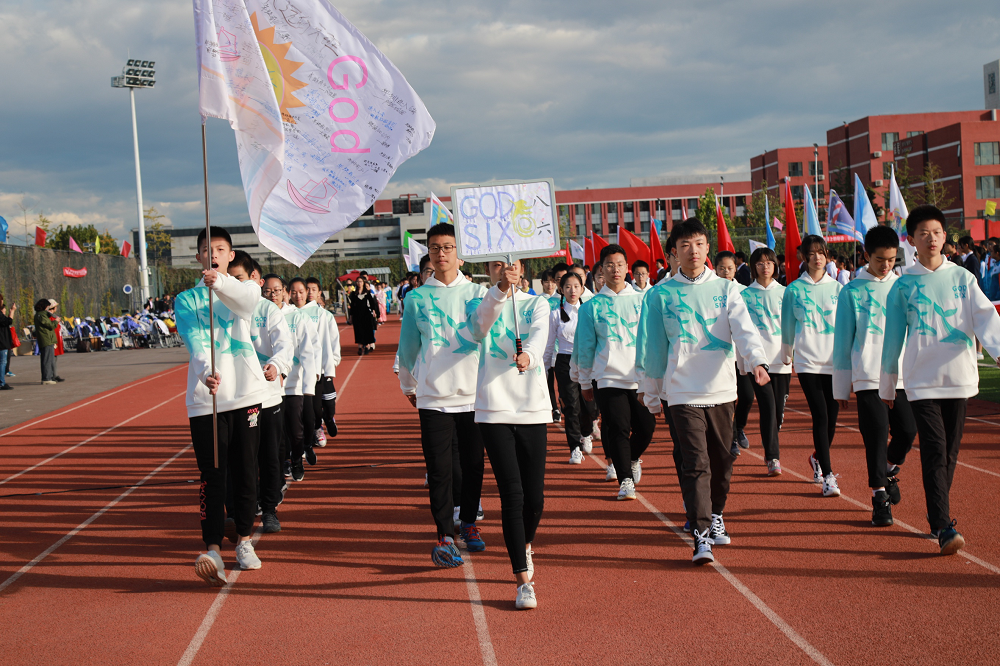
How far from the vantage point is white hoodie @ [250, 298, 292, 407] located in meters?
5.95

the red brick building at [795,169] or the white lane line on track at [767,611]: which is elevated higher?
the red brick building at [795,169]

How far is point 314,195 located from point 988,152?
6720cm

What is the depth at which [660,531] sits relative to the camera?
19.5 ft

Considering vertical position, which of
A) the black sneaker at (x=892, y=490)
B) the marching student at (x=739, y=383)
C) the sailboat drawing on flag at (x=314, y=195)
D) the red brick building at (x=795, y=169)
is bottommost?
the black sneaker at (x=892, y=490)

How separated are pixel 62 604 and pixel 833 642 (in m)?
4.35

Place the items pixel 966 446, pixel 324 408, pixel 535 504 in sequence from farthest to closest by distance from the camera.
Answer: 1. pixel 324 408
2. pixel 966 446
3. pixel 535 504

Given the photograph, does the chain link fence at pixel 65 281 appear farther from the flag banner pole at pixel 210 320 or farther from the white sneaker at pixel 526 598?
the white sneaker at pixel 526 598

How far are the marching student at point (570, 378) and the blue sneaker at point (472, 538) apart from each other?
115 inches

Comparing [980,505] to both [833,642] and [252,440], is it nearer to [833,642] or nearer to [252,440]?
[833,642]

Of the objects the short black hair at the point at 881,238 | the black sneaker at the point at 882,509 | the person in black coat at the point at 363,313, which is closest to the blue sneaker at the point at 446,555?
the black sneaker at the point at 882,509

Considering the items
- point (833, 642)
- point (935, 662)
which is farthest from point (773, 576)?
point (935, 662)

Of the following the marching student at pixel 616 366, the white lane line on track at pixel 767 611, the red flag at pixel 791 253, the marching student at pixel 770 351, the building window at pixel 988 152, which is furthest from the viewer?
the building window at pixel 988 152

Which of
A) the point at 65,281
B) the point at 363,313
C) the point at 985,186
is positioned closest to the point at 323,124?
the point at 363,313

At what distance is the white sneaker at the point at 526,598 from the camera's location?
446 centimetres
